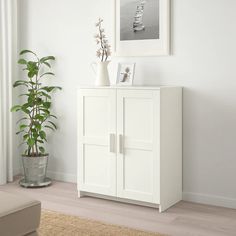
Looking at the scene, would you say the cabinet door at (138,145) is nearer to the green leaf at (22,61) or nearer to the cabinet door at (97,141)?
the cabinet door at (97,141)

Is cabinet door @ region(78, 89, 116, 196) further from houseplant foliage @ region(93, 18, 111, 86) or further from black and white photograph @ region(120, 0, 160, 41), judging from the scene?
black and white photograph @ region(120, 0, 160, 41)

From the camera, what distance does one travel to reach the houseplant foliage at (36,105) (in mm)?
4953

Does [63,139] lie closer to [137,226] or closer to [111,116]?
[111,116]

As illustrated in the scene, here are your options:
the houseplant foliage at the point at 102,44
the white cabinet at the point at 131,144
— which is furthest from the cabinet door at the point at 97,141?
the houseplant foliage at the point at 102,44

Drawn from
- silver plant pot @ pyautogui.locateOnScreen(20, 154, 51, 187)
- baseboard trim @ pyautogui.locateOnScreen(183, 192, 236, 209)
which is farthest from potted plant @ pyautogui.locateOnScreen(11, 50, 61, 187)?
baseboard trim @ pyautogui.locateOnScreen(183, 192, 236, 209)

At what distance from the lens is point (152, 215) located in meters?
3.96

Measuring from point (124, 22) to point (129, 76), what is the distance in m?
0.54

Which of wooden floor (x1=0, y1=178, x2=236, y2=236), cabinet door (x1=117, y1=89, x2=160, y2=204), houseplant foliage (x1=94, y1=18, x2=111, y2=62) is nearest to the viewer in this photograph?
wooden floor (x1=0, y1=178, x2=236, y2=236)

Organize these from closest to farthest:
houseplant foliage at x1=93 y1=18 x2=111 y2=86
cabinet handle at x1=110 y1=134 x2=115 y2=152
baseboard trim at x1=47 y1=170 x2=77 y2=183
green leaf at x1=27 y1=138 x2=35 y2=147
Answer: cabinet handle at x1=110 y1=134 x2=115 y2=152, houseplant foliage at x1=93 y1=18 x2=111 y2=86, green leaf at x1=27 y1=138 x2=35 y2=147, baseboard trim at x1=47 y1=170 x2=77 y2=183

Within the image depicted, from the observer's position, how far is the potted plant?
4922 mm

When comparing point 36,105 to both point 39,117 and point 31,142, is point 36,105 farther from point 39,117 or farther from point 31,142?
point 31,142

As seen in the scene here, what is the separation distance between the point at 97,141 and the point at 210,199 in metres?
1.14

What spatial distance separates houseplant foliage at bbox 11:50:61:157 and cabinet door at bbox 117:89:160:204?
112 centimetres

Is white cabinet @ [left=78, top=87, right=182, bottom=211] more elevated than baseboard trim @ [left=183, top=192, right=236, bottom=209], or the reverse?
white cabinet @ [left=78, top=87, right=182, bottom=211]
